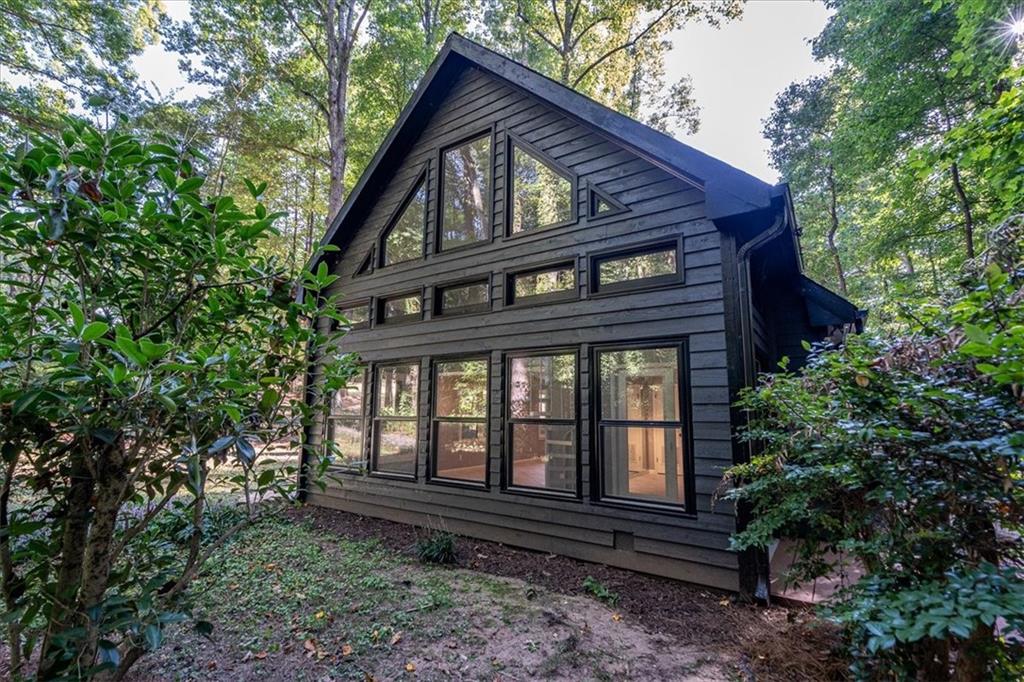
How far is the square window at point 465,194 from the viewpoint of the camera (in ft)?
20.4

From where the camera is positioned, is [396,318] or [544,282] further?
[396,318]

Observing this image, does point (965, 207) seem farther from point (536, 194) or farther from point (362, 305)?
point (362, 305)

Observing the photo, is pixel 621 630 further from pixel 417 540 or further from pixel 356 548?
pixel 356 548

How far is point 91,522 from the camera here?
1.60 metres

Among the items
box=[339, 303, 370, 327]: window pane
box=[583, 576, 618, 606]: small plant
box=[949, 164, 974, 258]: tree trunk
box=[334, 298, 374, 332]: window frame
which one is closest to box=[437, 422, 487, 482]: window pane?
box=[583, 576, 618, 606]: small plant

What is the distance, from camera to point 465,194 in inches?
256

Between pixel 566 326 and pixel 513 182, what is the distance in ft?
7.39

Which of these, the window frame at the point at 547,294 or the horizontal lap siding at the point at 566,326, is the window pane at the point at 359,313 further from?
the window frame at the point at 547,294

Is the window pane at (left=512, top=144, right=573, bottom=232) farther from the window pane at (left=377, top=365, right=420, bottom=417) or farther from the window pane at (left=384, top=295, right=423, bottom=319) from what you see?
the window pane at (left=377, top=365, right=420, bottom=417)

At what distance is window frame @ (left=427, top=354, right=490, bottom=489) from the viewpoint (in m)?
5.60

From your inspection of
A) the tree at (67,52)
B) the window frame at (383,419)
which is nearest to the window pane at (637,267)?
the window frame at (383,419)

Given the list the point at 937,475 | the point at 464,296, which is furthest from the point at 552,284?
the point at 937,475

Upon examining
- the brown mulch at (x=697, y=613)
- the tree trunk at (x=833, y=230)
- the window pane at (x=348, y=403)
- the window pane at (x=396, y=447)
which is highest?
the tree trunk at (x=833, y=230)

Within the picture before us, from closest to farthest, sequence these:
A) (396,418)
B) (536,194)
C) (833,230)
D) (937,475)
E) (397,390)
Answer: (937,475), (536,194), (396,418), (397,390), (833,230)
